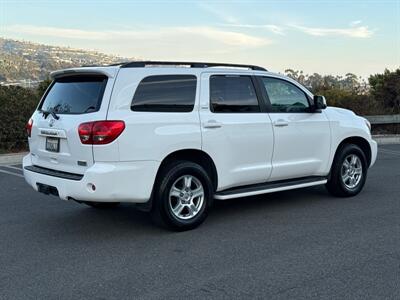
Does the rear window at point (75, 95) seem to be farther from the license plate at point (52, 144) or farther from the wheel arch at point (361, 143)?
the wheel arch at point (361, 143)

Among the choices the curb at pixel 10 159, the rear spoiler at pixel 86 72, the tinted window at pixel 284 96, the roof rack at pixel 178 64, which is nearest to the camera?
the rear spoiler at pixel 86 72

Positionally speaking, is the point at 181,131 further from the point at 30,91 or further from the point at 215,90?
the point at 30,91

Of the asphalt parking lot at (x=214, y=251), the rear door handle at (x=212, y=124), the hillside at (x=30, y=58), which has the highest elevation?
the hillside at (x=30, y=58)

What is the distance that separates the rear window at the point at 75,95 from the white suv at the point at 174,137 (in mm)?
15

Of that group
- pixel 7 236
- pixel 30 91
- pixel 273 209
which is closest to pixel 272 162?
pixel 273 209

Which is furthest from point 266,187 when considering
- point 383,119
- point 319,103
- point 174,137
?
point 383,119

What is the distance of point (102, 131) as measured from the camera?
538cm

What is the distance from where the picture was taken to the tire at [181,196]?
575cm

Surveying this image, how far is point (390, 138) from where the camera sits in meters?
16.9

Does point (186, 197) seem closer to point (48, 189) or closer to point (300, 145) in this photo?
point (48, 189)

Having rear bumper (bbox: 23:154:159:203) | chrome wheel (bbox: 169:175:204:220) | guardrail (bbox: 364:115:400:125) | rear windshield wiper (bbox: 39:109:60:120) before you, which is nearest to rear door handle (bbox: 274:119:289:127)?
chrome wheel (bbox: 169:175:204:220)

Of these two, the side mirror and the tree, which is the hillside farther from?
the side mirror

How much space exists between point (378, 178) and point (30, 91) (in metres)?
9.49

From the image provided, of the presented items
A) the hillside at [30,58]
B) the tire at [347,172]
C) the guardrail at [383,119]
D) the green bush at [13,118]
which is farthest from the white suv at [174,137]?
the hillside at [30,58]
